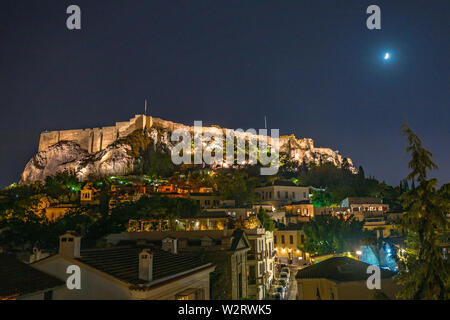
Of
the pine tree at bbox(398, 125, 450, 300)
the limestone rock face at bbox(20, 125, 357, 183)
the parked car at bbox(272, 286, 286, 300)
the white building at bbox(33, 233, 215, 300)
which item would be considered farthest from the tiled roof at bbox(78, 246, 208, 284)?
the limestone rock face at bbox(20, 125, 357, 183)

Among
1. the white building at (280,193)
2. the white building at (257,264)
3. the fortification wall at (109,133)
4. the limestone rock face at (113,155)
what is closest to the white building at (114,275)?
the white building at (257,264)

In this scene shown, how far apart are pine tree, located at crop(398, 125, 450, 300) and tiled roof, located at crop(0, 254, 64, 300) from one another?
9947 millimetres

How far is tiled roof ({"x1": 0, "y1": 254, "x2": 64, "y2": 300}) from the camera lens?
9.35m

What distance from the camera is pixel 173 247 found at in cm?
1662

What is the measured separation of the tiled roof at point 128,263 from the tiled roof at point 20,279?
1.17 metres

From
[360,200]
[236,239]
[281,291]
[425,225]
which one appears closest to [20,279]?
[425,225]

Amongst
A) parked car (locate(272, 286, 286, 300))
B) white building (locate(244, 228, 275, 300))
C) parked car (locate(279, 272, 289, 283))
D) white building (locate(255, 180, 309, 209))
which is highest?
white building (locate(255, 180, 309, 209))

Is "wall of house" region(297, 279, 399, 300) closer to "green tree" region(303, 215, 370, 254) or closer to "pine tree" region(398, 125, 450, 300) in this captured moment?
"pine tree" region(398, 125, 450, 300)

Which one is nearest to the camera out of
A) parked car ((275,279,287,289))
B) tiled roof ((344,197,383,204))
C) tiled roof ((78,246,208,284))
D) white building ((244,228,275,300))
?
tiled roof ((78,246,208,284))

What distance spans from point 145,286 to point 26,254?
2068 cm

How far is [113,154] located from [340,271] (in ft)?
303

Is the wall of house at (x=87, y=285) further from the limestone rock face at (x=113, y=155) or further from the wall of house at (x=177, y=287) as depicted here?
the limestone rock face at (x=113, y=155)
